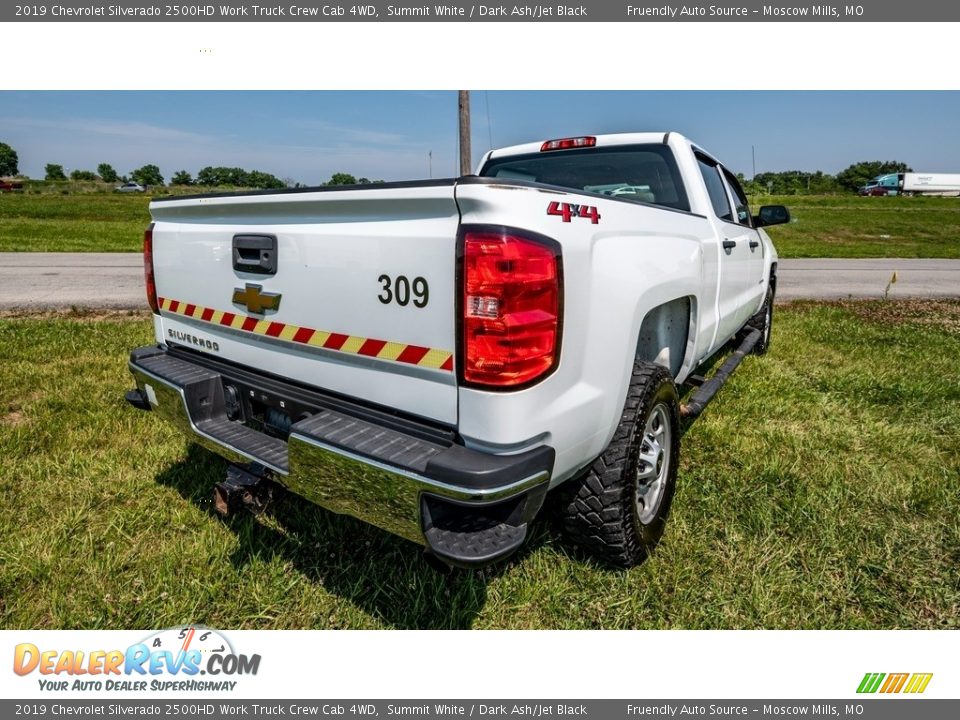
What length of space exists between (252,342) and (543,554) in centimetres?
162

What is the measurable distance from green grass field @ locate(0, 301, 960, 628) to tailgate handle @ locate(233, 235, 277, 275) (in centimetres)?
129

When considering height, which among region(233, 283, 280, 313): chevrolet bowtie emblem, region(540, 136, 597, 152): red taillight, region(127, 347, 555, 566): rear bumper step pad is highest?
region(540, 136, 597, 152): red taillight

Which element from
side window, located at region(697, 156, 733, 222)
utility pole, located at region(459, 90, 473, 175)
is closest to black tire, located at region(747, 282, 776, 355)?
side window, located at region(697, 156, 733, 222)

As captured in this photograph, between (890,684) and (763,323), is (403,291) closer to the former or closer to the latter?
(890,684)

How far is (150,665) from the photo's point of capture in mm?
2133

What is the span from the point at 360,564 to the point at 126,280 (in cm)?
1040

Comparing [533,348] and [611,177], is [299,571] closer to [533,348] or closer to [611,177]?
[533,348]

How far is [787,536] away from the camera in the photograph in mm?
2836

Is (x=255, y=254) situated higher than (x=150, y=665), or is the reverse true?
(x=255, y=254)

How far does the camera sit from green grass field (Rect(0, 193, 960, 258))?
18750mm

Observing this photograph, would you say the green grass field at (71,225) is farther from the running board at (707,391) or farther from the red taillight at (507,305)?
the red taillight at (507,305)

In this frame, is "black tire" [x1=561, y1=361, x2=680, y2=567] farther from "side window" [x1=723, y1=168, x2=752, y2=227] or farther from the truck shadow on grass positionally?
"side window" [x1=723, y1=168, x2=752, y2=227]

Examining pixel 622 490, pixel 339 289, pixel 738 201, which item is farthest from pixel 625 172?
pixel 339 289

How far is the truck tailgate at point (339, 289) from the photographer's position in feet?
6.18
